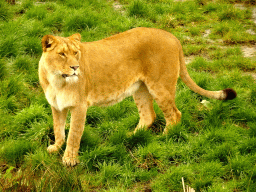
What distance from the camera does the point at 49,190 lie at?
3.07m

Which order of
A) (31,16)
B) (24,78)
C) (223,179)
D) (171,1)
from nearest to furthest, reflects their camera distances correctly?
(223,179) < (24,78) < (31,16) < (171,1)

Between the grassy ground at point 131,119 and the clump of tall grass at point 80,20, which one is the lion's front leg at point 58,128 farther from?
the clump of tall grass at point 80,20

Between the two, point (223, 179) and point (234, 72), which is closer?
point (223, 179)

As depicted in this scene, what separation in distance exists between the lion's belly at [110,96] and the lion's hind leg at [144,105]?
157 mm

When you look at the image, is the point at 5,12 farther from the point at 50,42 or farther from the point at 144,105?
the point at 50,42

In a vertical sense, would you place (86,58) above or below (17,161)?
above

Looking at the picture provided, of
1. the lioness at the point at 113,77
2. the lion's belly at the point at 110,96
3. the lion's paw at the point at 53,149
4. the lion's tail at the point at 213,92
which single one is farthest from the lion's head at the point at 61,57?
the lion's tail at the point at 213,92

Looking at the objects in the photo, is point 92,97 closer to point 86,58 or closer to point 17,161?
point 86,58

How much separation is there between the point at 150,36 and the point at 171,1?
3.90 metres

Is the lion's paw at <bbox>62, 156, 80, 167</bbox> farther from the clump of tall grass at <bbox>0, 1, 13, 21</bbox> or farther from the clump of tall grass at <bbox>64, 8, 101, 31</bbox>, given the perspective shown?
the clump of tall grass at <bbox>0, 1, 13, 21</bbox>

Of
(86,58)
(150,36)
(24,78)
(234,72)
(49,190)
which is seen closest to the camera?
(49,190)

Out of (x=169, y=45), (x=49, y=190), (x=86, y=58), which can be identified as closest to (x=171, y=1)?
(x=169, y=45)

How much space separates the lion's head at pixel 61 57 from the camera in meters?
3.51

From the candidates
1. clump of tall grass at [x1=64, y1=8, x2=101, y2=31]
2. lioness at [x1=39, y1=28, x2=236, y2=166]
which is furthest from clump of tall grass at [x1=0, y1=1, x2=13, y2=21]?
lioness at [x1=39, y1=28, x2=236, y2=166]
